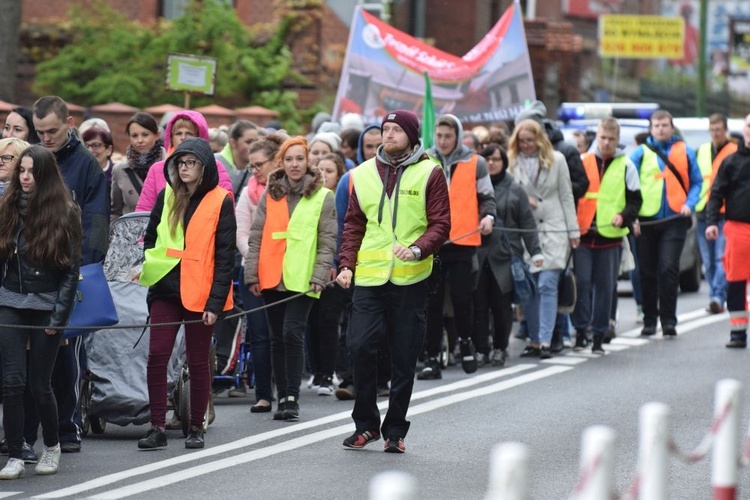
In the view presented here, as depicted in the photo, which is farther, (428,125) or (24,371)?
→ (428,125)

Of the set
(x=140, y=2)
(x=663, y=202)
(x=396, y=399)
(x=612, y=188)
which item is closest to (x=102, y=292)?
(x=396, y=399)

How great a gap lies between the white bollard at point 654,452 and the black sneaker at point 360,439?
4.36m

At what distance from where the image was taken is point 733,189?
48.6 feet

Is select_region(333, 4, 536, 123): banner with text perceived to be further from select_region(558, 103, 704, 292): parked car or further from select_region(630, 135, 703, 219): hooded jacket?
select_region(630, 135, 703, 219): hooded jacket

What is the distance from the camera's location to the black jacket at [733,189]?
14.7 meters

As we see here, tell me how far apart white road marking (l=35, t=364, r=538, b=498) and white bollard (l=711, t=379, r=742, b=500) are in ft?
11.8

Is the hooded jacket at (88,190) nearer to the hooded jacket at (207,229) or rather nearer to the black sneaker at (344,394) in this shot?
the hooded jacket at (207,229)

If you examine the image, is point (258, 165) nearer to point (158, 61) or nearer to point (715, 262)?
point (715, 262)

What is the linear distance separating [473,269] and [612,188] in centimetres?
228

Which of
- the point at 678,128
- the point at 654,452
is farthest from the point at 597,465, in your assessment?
the point at 678,128

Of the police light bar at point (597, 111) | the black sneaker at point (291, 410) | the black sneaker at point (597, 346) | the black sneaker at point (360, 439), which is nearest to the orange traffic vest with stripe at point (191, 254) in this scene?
the black sneaker at point (360, 439)

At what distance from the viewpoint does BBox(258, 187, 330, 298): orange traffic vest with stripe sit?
36.0 feet

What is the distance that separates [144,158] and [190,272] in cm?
194

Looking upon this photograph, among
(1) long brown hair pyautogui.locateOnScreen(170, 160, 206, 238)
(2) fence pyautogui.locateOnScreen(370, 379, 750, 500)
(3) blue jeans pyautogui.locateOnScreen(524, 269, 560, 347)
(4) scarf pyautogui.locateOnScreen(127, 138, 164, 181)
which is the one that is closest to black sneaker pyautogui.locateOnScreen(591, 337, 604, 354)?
(3) blue jeans pyautogui.locateOnScreen(524, 269, 560, 347)
